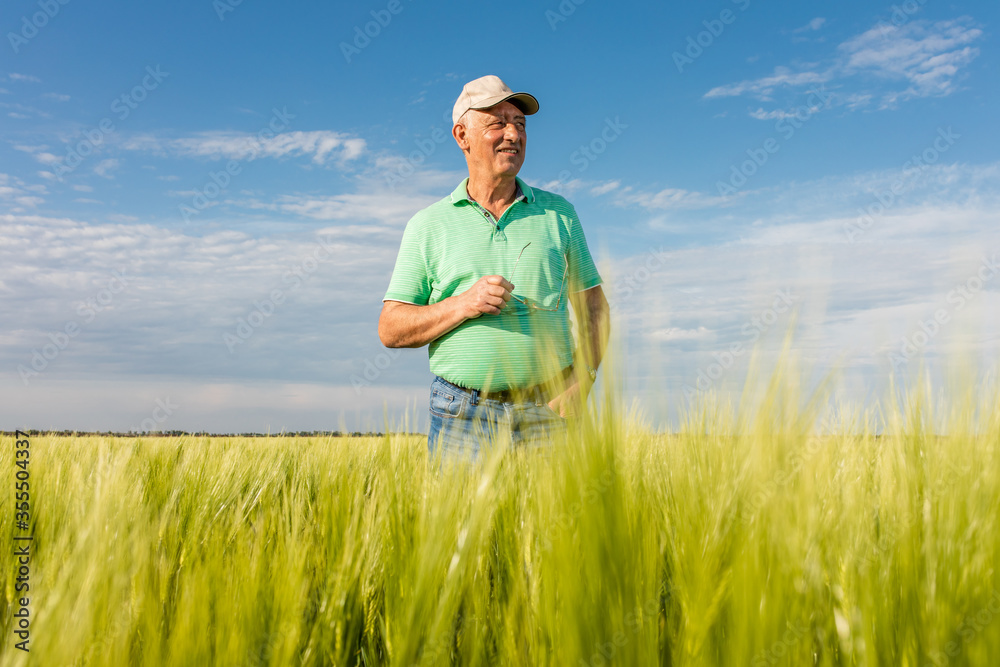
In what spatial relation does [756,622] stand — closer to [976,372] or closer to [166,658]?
[976,372]

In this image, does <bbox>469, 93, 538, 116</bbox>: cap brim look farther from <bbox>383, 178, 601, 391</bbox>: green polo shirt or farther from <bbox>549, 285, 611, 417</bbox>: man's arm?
<bbox>549, 285, 611, 417</bbox>: man's arm

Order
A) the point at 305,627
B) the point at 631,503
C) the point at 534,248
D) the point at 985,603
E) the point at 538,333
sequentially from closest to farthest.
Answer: the point at 985,603 < the point at 631,503 < the point at 305,627 < the point at 538,333 < the point at 534,248

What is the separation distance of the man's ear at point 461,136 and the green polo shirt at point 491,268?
0.21 meters

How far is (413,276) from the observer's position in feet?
11.3

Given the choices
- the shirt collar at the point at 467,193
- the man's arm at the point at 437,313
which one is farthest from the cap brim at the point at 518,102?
the man's arm at the point at 437,313

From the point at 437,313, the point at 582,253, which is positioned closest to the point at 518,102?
the point at 582,253

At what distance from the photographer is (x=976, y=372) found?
1.31 meters

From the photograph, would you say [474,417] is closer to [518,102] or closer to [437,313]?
[437,313]

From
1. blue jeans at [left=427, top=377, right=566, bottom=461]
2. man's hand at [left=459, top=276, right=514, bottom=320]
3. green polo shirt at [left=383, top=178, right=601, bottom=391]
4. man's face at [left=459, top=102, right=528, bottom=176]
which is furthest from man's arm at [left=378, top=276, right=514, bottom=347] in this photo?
man's face at [left=459, top=102, right=528, bottom=176]

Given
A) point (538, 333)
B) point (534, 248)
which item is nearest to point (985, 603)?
point (538, 333)

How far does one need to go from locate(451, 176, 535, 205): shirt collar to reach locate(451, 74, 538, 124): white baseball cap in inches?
15.2

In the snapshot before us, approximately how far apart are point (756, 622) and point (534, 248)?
95.1 inches

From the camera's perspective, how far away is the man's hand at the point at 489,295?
8.76 ft

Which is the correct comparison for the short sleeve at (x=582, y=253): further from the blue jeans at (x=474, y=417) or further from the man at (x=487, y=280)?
the blue jeans at (x=474, y=417)
